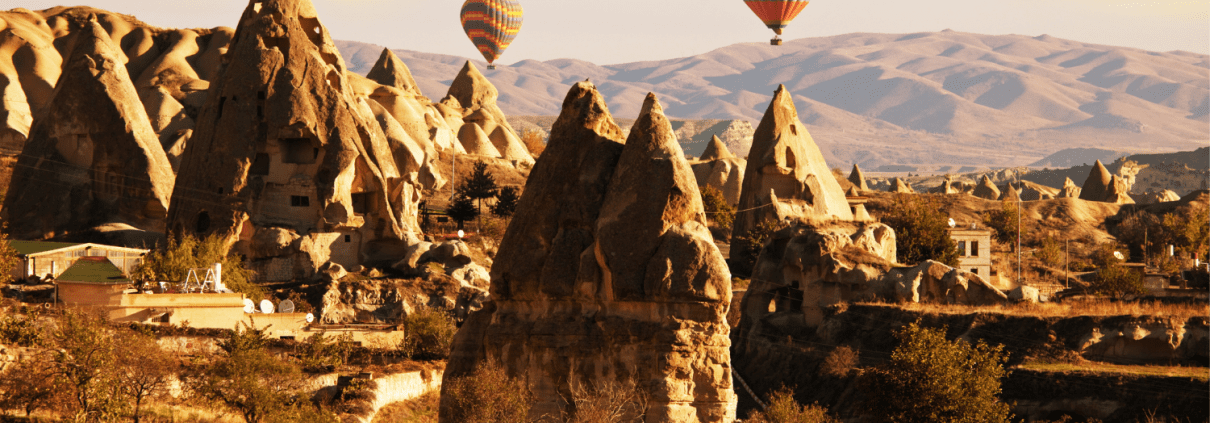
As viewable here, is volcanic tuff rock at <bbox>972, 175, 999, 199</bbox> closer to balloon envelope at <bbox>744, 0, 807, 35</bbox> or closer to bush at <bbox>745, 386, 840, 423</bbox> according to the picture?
balloon envelope at <bbox>744, 0, 807, 35</bbox>

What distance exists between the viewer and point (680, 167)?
86.9 feet

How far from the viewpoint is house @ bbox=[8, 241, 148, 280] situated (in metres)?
45.9

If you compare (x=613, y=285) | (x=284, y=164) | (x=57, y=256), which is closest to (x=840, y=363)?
(x=613, y=285)

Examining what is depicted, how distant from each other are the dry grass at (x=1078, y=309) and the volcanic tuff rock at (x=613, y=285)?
61.2ft

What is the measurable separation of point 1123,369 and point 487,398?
19192 mm

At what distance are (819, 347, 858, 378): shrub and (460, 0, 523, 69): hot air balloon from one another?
60.3 m

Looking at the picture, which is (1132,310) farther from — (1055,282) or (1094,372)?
(1055,282)

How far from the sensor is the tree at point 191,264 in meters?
44.1

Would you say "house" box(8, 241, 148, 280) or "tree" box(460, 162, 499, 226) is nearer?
"house" box(8, 241, 148, 280)

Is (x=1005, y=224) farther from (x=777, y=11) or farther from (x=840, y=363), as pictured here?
(x=840, y=363)

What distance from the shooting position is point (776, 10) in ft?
268

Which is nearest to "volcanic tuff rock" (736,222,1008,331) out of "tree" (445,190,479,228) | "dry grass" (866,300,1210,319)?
"dry grass" (866,300,1210,319)

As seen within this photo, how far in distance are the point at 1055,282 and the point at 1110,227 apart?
2035 centimetres

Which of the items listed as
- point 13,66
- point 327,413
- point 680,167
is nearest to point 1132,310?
point 680,167
